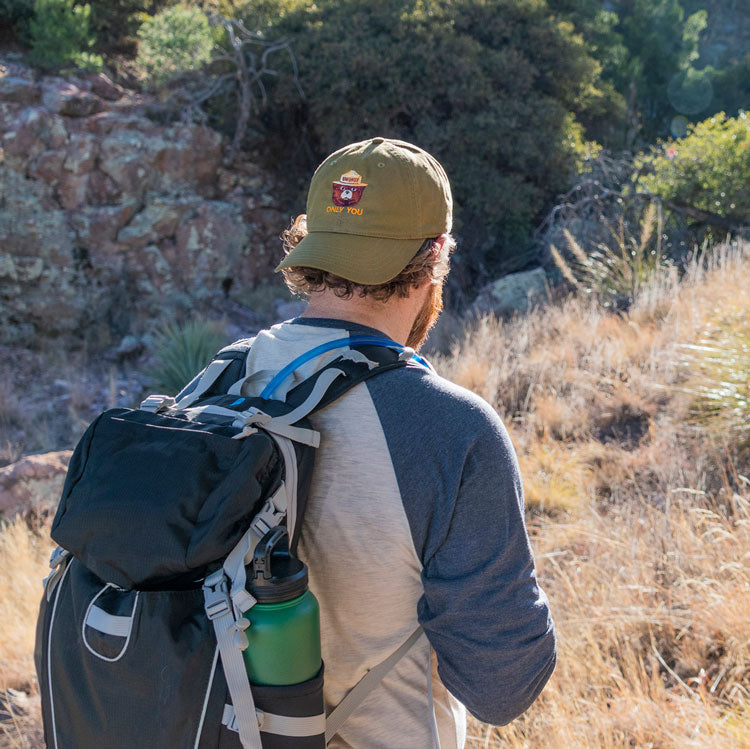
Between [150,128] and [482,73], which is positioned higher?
[482,73]

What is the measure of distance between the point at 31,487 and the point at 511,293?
5.41 metres

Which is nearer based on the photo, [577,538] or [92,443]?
[92,443]

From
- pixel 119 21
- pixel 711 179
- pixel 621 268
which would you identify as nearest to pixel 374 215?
pixel 621 268

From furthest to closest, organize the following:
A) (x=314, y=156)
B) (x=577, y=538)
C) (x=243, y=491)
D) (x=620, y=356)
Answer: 1. (x=314, y=156)
2. (x=620, y=356)
3. (x=577, y=538)
4. (x=243, y=491)

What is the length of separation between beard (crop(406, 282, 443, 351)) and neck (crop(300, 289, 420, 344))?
0.22 ft

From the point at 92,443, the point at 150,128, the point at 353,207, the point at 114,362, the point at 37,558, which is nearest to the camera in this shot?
the point at 92,443

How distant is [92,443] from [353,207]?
0.65 m

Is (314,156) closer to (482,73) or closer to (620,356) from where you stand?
(482,73)

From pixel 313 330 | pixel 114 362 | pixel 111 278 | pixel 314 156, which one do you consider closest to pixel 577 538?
pixel 313 330

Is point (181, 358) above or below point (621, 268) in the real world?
below

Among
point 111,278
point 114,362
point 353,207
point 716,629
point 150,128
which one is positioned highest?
point 353,207

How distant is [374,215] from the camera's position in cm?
144

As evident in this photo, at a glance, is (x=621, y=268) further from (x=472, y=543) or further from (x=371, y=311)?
(x=472, y=543)

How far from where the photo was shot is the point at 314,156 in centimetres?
1086
